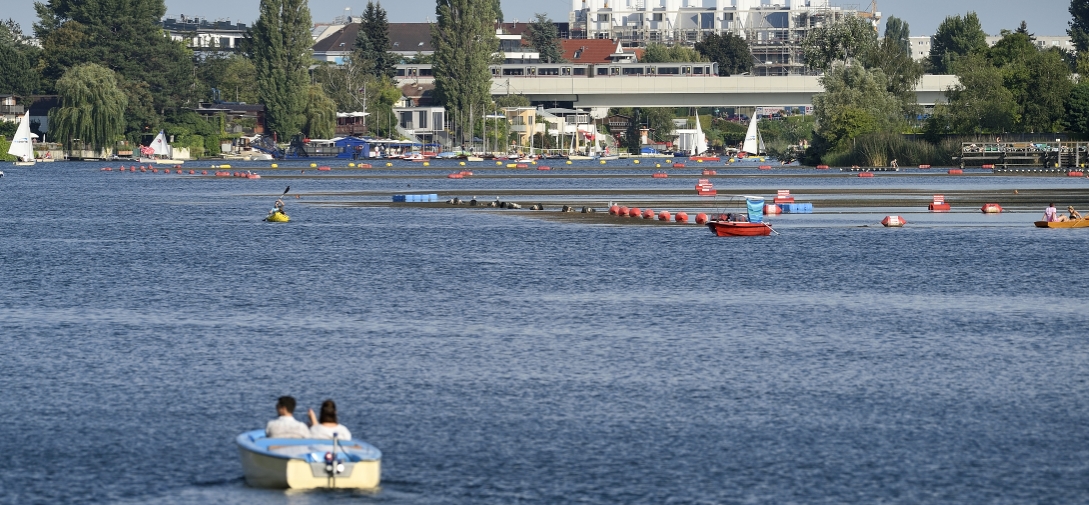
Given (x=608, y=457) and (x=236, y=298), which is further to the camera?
(x=236, y=298)

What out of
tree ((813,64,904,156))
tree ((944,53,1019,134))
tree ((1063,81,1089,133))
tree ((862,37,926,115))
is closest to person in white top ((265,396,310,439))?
tree ((813,64,904,156))

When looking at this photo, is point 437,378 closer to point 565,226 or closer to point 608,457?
point 608,457

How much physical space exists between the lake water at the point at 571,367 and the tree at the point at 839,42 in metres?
120

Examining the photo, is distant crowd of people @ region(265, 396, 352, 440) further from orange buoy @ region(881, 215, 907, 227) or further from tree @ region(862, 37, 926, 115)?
tree @ region(862, 37, 926, 115)

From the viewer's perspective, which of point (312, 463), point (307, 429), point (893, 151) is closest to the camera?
point (312, 463)

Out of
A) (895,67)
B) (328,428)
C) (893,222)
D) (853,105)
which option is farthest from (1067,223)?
(895,67)

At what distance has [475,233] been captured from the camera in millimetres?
82438

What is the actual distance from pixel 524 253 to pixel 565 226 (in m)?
16.5

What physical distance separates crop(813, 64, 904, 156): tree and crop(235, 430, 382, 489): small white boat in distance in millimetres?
157717

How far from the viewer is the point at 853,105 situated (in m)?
181

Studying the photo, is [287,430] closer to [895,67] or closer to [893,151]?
[893,151]

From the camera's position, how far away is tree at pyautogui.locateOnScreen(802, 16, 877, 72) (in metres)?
192

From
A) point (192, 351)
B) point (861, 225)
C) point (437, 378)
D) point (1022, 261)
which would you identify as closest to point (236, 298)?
point (192, 351)

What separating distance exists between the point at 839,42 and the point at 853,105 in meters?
15.5
